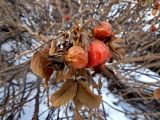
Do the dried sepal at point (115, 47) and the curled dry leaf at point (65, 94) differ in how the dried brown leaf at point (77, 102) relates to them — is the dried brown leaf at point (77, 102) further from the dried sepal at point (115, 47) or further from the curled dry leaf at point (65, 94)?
the dried sepal at point (115, 47)

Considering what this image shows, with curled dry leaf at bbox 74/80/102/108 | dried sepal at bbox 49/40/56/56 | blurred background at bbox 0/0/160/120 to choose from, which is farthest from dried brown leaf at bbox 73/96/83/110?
blurred background at bbox 0/0/160/120

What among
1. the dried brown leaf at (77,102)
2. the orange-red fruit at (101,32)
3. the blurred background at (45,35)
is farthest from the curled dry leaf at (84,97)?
the blurred background at (45,35)

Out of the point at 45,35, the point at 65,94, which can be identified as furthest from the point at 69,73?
the point at 45,35

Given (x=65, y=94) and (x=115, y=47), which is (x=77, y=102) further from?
(x=115, y=47)

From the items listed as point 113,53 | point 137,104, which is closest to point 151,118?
point 137,104

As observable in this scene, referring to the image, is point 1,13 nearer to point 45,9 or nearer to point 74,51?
point 45,9

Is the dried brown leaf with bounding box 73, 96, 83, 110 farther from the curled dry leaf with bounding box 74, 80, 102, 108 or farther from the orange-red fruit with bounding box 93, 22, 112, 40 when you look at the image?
the orange-red fruit with bounding box 93, 22, 112, 40
